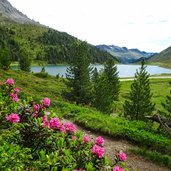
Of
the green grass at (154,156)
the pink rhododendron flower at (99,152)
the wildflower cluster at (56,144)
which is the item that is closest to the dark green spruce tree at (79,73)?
the green grass at (154,156)

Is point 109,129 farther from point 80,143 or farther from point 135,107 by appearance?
point 135,107

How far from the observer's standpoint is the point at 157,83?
127 m

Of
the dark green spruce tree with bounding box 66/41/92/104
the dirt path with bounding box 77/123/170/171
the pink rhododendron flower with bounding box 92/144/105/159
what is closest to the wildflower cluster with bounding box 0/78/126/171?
the pink rhododendron flower with bounding box 92/144/105/159

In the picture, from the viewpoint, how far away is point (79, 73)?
153 feet

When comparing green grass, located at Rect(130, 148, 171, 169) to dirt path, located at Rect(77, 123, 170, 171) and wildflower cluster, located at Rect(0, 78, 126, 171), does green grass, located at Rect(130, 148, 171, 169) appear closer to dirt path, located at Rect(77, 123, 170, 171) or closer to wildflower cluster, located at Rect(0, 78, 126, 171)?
dirt path, located at Rect(77, 123, 170, 171)

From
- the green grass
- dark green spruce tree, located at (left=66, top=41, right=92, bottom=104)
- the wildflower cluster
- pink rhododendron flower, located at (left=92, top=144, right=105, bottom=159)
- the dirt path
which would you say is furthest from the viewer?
dark green spruce tree, located at (left=66, top=41, right=92, bottom=104)

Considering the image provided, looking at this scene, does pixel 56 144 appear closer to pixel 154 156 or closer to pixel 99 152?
pixel 99 152

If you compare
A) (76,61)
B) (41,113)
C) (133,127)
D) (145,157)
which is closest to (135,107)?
(76,61)

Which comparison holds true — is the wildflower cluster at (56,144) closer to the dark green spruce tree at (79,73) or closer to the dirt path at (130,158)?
the dirt path at (130,158)

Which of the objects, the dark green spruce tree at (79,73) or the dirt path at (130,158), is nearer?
the dirt path at (130,158)

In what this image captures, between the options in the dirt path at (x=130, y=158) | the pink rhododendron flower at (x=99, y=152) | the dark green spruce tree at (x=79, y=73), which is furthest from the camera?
the dark green spruce tree at (x=79, y=73)

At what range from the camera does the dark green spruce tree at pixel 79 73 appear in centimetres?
4609

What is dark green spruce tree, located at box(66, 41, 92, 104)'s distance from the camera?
151 ft

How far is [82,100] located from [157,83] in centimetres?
8500
